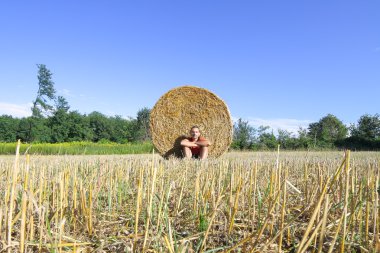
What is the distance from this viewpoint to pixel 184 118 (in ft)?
27.1

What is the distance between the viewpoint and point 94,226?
5.77 ft

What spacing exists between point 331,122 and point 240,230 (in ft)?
140

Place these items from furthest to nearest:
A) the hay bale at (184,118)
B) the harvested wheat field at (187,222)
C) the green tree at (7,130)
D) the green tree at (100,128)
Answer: the green tree at (100,128) → the green tree at (7,130) → the hay bale at (184,118) → the harvested wheat field at (187,222)

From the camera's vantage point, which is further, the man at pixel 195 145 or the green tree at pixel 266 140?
the green tree at pixel 266 140

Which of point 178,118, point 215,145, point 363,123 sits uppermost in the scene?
point 363,123

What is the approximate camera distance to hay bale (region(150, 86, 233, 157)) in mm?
8062

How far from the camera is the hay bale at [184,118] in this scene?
317 inches

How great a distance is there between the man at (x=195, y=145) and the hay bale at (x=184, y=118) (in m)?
0.62

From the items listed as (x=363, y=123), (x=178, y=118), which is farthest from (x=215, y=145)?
(x=363, y=123)

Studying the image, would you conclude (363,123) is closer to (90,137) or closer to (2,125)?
(90,137)

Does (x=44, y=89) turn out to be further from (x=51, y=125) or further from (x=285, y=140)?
(x=285, y=140)

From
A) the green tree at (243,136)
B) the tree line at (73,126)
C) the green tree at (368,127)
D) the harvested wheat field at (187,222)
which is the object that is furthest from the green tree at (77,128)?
the harvested wheat field at (187,222)

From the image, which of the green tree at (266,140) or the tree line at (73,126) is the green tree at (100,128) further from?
the green tree at (266,140)

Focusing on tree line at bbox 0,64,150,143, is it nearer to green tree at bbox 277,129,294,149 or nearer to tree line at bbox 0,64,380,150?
tree line at bbox 0,64,380,150
